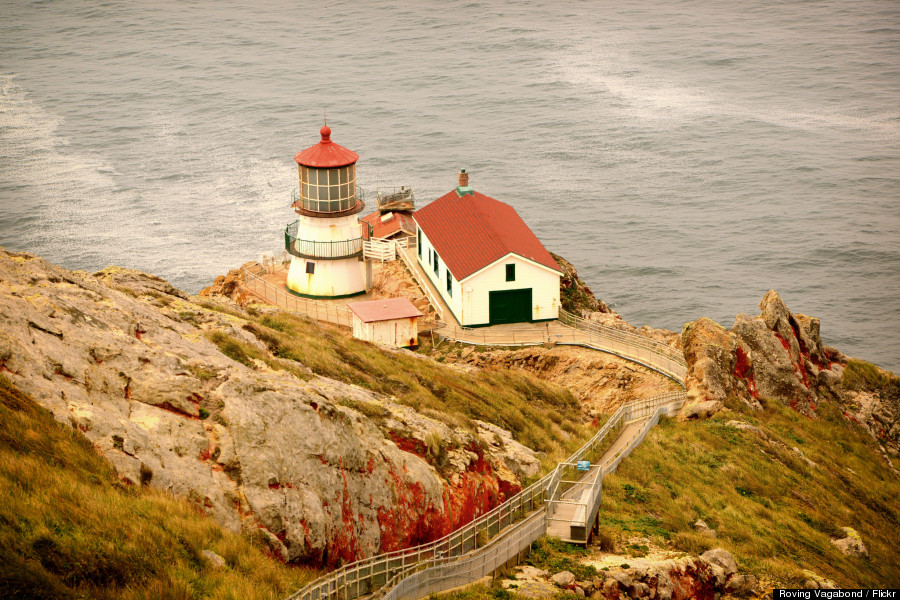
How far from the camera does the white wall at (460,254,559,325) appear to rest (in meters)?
42.0

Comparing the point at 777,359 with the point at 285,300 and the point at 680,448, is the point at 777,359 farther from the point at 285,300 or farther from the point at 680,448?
the point at 285,300

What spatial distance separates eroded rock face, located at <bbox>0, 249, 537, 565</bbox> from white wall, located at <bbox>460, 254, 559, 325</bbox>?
23.6m

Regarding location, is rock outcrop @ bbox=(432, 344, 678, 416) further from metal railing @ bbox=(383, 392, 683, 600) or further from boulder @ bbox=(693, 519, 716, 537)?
metal railing @ bbox=(383, 392, 683, 600)

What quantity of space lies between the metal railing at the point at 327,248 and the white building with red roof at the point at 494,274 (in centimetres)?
354

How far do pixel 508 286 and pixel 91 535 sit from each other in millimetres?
31927

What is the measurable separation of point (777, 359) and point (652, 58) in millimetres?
90609

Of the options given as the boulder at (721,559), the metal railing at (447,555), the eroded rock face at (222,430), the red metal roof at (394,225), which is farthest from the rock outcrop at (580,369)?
the eroded rock face at (222,430)

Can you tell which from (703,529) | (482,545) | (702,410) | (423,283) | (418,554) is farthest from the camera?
(423,283)

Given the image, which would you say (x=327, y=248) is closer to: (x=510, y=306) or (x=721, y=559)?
(x=510, y=306)

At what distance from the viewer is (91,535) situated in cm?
1145

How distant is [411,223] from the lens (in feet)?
182

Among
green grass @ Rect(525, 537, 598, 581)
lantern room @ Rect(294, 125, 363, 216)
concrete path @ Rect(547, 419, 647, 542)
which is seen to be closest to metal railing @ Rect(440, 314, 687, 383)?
lantern room @ Rect(294, 125, 363, 216)

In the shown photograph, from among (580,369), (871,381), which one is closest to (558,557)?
(580,369)

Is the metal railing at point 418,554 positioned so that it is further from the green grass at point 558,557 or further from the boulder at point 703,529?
the boulder at point 703,529
